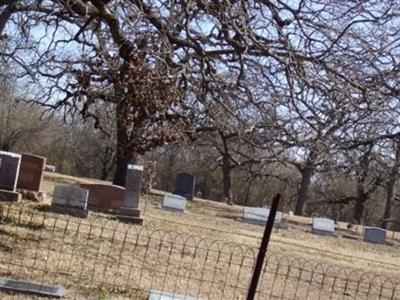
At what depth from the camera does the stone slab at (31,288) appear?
7.94 metres

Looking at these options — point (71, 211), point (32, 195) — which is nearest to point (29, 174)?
point (32, 195)

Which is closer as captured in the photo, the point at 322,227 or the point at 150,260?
the point at 150,260

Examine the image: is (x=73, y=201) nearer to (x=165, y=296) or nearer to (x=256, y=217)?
(x=165, y=296)

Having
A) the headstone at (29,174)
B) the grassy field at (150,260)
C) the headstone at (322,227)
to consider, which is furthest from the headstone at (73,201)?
the headstone at (322,227)

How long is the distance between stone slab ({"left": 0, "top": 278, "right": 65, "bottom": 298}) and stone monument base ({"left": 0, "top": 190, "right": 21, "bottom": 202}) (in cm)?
890

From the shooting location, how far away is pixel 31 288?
8023 mm

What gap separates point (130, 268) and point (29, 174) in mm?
9112

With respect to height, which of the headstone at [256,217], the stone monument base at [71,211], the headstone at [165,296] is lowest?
the headstone at [165,296]

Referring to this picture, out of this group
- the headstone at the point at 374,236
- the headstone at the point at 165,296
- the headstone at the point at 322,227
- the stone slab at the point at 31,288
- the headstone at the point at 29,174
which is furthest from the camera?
the headstone at the point at 374,236

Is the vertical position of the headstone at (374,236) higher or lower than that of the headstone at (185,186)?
lower

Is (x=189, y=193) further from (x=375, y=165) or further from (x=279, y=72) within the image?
(x=279, y=72)

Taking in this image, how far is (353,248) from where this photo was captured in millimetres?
22203

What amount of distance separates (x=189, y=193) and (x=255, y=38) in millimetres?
22936

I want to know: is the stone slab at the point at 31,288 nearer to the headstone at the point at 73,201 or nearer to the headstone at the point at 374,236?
the headstone at the point at 73,201
